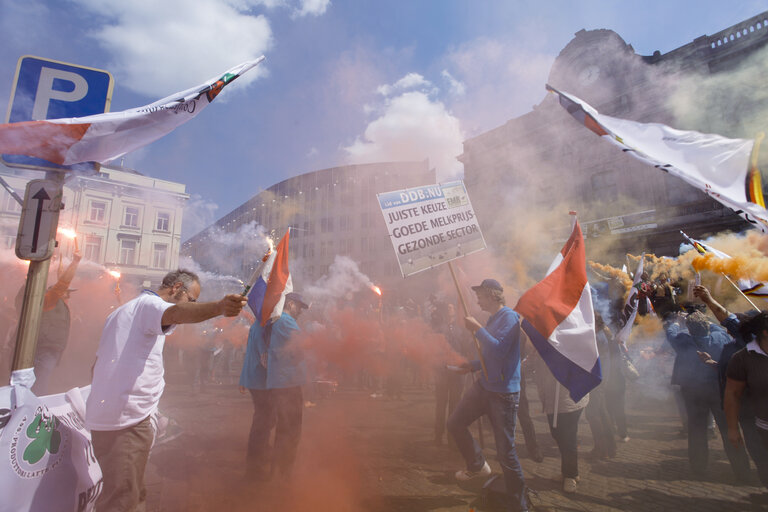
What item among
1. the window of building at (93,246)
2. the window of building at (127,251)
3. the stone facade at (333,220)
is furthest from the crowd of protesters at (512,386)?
the stone facade at (333,220)

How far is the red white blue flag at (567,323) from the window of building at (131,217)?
81.9 ft

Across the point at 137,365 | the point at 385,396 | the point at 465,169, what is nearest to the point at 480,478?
the point at 137,365

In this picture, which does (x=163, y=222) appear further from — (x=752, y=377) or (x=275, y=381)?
(x=752, y=377)

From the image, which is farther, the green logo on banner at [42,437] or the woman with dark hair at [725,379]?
the woman with dark hair at [725,379]

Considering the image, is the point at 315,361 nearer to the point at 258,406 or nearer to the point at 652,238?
the point at 258,406

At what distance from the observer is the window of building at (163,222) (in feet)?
82.1

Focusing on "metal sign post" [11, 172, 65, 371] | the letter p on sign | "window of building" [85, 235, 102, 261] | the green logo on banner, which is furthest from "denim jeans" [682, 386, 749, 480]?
"window of building" [85, 235, 102, 261]

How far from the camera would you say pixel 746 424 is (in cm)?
390

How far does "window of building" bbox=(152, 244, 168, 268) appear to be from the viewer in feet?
79.5

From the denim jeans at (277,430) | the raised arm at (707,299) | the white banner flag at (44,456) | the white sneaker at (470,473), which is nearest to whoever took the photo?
the white banner flag at (44,456)

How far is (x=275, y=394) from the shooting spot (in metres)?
4.32

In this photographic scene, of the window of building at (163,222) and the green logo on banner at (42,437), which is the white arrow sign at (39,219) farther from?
the window of building at (163,222)

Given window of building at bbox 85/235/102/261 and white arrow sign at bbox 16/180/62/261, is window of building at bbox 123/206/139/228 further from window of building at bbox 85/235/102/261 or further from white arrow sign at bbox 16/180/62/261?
white arrow sign at bbox 16/180/62/261

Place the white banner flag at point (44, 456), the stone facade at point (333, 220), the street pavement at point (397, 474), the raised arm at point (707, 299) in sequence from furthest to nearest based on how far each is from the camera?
the stone facade at point (333, 220), the raised arm at point (707, 299), the street pavement at point (397, 474), the white banner flag at point (44, 456)
